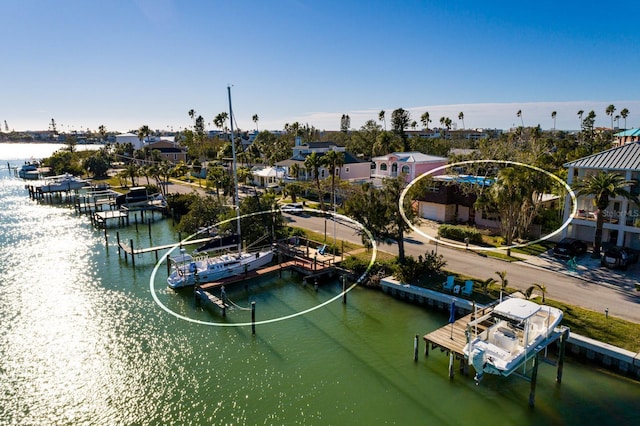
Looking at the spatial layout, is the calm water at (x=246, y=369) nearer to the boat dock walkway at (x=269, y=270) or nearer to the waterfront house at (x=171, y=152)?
the boat dock walkway at (x=269, y=270)

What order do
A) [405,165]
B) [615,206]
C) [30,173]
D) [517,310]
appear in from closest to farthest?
1. [517,310]
2. [615,206]
3. [405,165]
4. [30,173]

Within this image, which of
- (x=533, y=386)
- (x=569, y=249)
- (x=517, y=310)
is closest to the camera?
(x=533, y=386)

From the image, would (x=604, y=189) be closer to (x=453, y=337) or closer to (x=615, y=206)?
(x=615, y=206)

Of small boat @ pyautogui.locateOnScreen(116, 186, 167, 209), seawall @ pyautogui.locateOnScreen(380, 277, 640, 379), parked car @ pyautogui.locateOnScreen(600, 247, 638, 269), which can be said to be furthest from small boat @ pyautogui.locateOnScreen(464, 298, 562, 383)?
small boat @ pyautogui.locateOnScreen(116, 186, 167, 209)

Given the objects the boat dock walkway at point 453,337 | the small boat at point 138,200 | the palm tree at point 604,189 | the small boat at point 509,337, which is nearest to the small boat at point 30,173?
the small boat at point 138,200

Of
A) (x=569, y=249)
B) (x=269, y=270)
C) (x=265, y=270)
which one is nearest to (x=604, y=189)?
(x=569, y=249)

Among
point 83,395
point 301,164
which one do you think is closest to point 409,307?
point 83,395

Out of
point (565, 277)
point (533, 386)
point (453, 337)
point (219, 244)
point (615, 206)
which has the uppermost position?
point (615, 206)
